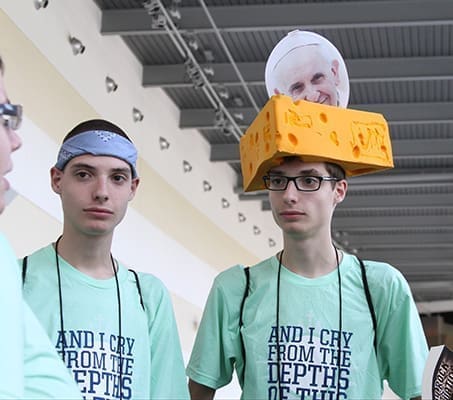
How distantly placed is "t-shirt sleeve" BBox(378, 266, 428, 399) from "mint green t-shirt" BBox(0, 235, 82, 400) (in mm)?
2165

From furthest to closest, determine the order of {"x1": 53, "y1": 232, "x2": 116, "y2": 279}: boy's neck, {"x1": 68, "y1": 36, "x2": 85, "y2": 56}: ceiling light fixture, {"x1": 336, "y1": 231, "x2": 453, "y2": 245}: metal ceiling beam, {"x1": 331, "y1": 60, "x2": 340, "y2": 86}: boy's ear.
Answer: {"x1": 336, "y1": 231, "x2": 453, "y2": 245}: metal ceiling beam
{"x1": 68, "y1": 36, "x2": 85, "y2": 56}: ceiling light fixture
{"x1": 331, "y1": 60, "x2": 340, "y2": 86}: boy's ear
{"x1": 53, "y1": 232, "x2": 116, "y2": 279}: boy's neck

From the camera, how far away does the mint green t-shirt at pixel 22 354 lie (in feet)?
5.02

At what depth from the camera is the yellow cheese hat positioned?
3.60m

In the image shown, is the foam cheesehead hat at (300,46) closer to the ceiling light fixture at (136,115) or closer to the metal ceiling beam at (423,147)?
the ceiling light fixture at (136,115)

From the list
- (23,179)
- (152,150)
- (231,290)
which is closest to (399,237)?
(152,150)

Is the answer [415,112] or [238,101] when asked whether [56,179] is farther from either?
[415,112]

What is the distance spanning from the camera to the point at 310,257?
145 inches

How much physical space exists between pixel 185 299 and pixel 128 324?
772cm

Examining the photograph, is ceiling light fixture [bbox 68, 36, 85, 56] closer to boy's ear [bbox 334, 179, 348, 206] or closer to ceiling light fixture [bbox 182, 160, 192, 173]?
ceiling light fixture [bbox 182, 160, 192, 173]

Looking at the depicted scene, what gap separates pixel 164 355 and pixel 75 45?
4.43 m

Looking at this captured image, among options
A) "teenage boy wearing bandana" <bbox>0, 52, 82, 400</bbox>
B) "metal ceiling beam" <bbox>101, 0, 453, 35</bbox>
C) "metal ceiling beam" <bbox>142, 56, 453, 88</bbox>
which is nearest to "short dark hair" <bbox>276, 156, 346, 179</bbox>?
"teenage boy wearing bandana" <bbox>0, 52, 82, 400</bbox>

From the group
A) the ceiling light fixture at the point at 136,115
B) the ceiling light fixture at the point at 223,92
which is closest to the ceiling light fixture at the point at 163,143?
the ceiling light fixture at the point at 223,92

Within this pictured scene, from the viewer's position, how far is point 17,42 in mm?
6484

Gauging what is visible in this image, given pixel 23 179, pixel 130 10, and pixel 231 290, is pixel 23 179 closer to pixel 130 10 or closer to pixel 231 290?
pixel 130 10
